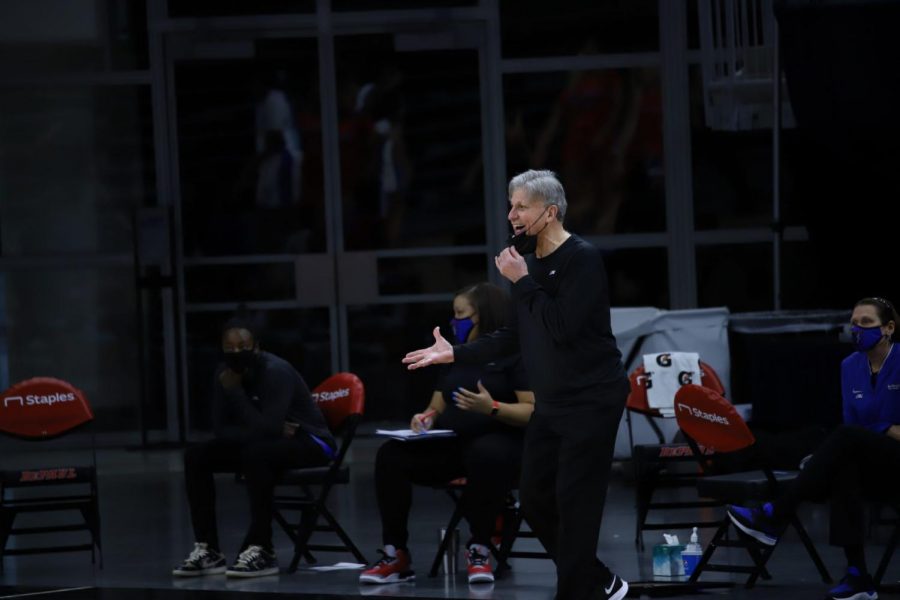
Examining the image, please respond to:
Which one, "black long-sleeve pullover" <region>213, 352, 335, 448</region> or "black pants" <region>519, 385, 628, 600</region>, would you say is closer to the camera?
"black pants" <region>519, 385, 628, 600</region>

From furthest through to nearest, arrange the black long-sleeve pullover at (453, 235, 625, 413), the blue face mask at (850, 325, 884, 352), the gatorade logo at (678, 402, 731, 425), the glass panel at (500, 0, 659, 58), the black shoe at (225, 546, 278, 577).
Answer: the glass panel at (500, 0, 659, 58) → the black shoe at (225, 546, 278, 577) → the gatorade logo at (678, 402, 731, 425) → the blue face mask at (850, 325, 884, 352) → the black long-sleeve pullover at (453, 235, 625, 413)

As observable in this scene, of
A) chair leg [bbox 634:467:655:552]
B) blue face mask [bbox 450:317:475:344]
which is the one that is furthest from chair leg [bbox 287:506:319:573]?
chair leg [bbox 634:467:655:552]

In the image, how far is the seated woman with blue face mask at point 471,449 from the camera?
7359mm

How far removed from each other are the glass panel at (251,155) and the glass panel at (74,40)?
47cm

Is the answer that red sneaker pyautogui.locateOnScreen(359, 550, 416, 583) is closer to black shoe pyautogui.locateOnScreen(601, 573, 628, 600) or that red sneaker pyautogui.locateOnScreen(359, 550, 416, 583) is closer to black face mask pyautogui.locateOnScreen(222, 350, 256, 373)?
black face mask pyautogui.locateOnScreen(222, 350, 256, 373)

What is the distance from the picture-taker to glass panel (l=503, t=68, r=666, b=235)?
1363 centimetres

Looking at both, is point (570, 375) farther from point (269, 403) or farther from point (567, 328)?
point (269, 403)

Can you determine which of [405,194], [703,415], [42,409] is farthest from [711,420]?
[405,194]

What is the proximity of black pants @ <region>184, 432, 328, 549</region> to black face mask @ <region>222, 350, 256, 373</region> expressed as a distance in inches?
14.5

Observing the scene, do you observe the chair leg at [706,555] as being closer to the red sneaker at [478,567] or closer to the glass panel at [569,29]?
the red sneaker at [478,567]

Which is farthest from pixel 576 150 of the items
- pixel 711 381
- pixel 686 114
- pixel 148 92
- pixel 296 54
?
pixel 711 381

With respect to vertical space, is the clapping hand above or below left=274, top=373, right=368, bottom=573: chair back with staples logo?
above

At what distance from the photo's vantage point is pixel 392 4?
13.7 metres

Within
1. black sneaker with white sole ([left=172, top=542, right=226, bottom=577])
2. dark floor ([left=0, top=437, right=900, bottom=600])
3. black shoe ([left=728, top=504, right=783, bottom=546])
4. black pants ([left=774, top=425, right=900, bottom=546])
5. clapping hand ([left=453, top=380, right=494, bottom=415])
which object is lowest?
dark floor ([left=0, top=437, right=900, bottom=600])
